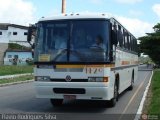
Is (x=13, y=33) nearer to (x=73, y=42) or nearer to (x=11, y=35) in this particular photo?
(x=11, y=35)

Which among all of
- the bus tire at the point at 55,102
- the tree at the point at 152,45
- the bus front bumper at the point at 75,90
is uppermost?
the tree at the point at 152,45

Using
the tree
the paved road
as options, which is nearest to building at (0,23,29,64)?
Result: the tree

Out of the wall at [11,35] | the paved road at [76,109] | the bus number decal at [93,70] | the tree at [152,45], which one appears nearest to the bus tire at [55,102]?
the paved road at [76,109]

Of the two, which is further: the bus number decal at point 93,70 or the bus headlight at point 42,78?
the bus headlight at point 42,78

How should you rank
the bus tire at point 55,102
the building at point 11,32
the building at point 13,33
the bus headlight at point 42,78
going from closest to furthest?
the bus headlight at point 42,78, the bus tire at point 55,102, the building at point 13,33, the building at point 11,32

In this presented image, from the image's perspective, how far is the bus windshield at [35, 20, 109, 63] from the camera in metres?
13.6

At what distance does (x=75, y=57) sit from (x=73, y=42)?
0.49 meters

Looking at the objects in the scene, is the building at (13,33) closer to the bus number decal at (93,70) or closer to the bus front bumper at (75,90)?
the bus front bumper at (75,90)

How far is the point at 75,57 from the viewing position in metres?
13.6

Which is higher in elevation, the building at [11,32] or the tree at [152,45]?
the building at [11,32]

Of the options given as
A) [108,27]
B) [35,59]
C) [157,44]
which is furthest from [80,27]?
[157,44]

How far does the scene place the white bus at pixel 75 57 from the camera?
13484 millimetres

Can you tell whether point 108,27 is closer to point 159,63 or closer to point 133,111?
point 133,111

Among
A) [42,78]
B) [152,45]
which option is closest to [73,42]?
[42,78]
